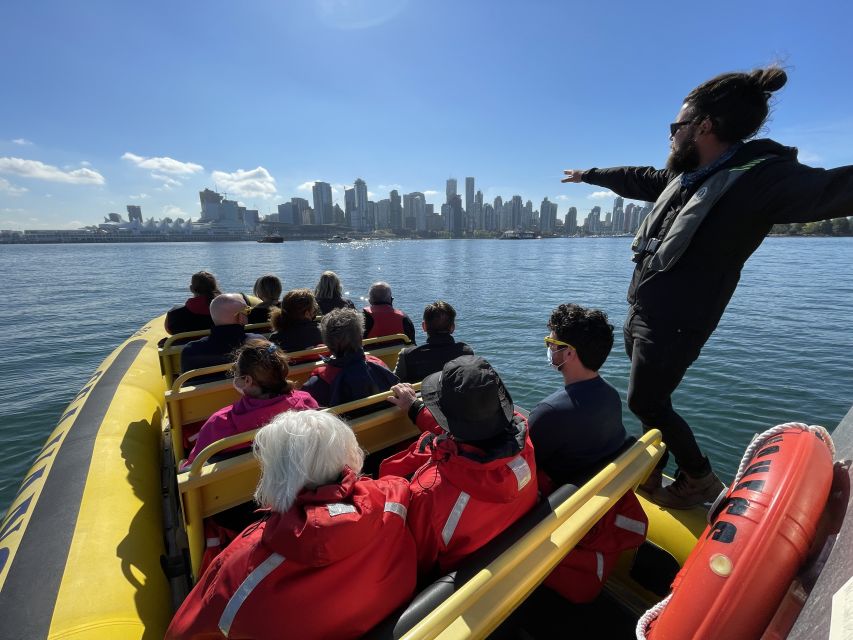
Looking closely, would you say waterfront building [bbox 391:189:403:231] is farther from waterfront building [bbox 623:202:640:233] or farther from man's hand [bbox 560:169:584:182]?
man's hand [bbox 560:169:584:182]

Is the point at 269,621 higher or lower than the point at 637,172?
lower

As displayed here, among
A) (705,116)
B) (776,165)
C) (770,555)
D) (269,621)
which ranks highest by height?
(705,116)

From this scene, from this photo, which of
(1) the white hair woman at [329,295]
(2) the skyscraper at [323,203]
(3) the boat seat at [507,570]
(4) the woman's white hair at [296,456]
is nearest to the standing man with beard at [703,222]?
(3) the boat seat at [507,570]

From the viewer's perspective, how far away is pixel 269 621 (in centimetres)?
122

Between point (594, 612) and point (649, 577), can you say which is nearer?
point (594, 612)

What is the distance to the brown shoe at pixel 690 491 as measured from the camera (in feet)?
8.15

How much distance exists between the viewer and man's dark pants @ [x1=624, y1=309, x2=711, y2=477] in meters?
2.19

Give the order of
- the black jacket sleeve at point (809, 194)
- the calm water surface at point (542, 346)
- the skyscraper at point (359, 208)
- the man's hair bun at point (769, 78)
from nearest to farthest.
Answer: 1. the black jacket sleeve at point (809, 194)
2. the man's hair bun at point (769, 78)
3. the calm water surface at point (542, 346)
4. the skyscraper at point (359, 208)

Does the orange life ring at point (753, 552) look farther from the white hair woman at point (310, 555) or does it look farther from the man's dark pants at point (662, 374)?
the white hair woman at point (310, 555)

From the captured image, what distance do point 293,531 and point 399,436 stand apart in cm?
172

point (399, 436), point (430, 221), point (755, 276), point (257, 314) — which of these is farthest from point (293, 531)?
point (430, 221)

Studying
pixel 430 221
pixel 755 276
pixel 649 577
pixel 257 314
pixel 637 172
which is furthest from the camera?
pixel 430 221

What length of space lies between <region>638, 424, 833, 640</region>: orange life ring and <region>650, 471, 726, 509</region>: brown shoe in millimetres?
1162

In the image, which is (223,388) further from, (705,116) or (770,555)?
(705,116)
